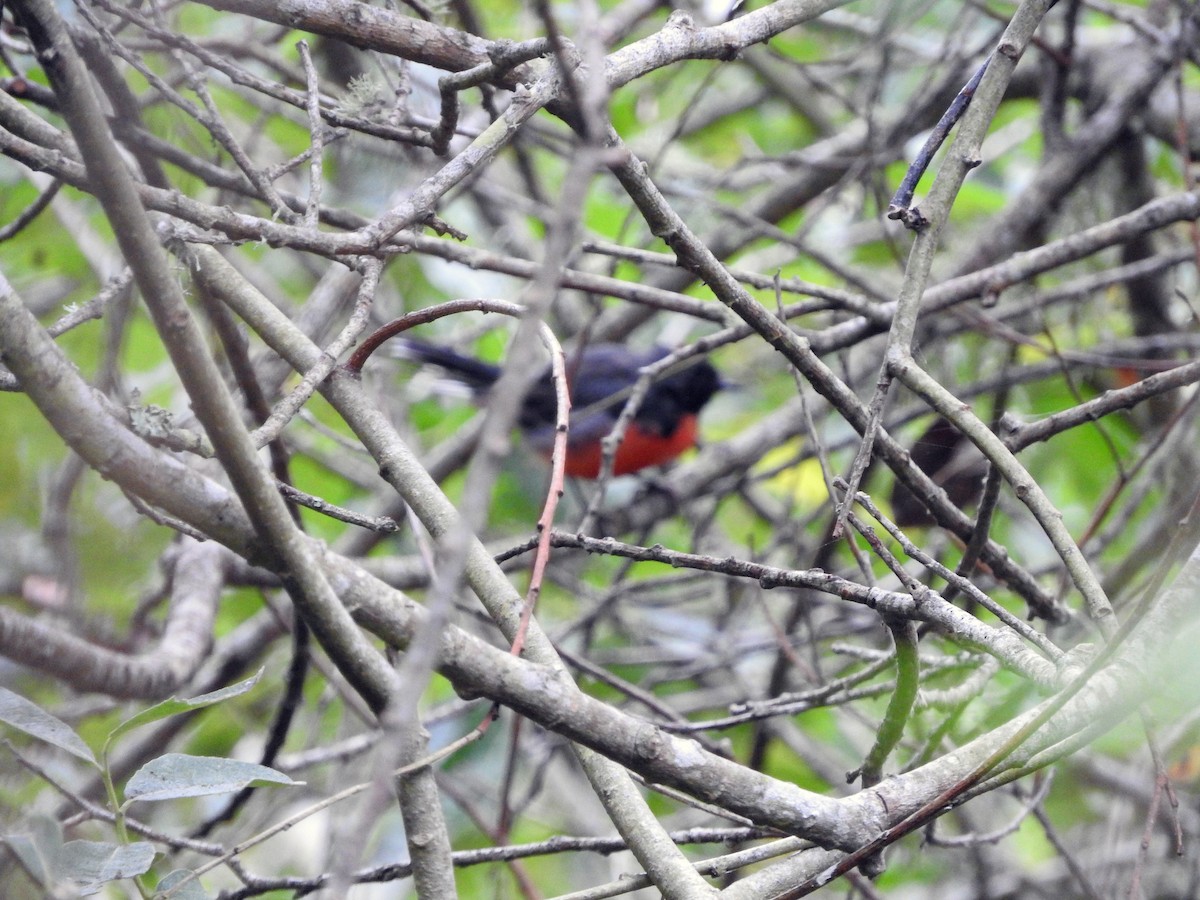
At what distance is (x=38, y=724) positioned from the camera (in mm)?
1228

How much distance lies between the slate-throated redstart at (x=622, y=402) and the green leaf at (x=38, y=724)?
14.3 ft

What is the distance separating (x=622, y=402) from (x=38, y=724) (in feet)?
15.6

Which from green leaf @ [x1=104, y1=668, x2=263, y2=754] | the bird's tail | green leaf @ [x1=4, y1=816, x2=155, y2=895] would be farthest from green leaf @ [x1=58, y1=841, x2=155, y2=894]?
the bird's tail

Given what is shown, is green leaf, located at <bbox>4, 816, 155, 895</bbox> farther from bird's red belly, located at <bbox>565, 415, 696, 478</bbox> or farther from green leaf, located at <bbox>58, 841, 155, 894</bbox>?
bird's red belly, located at <bbox>565, 415, 696, 478</bbox>

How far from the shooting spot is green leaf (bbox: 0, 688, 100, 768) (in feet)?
3.96

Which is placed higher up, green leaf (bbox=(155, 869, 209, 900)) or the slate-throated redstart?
the slate-throated redstart

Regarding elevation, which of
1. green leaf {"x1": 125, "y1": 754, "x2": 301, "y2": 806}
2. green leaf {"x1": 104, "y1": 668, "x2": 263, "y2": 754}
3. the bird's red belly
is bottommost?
green leaf {"x1": 125, "y1": 754, "x2": 301, "y2": 806}

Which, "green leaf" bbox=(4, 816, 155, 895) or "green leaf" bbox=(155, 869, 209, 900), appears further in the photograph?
"green leaf" bbox=(155, 869, 209, 900)

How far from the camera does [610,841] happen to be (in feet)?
4.87

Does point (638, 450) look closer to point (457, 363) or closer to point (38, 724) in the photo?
point (457, 363)

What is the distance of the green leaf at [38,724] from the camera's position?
1.21 m

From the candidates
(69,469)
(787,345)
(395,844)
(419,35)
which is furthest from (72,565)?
(787,345)

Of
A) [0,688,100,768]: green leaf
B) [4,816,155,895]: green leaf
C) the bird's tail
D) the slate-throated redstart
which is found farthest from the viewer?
the slate-throated redstart

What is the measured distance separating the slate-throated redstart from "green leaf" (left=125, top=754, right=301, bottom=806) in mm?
4328
